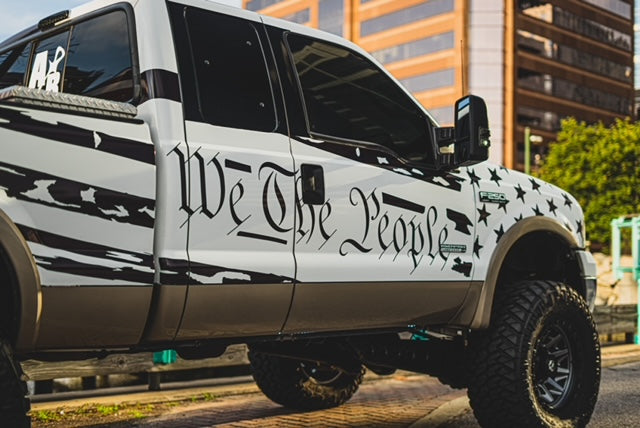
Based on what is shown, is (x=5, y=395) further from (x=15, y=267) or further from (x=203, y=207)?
(x=203, y=207)

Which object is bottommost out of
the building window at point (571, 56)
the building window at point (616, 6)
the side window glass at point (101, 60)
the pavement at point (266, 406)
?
the pavement at point (266, 406)

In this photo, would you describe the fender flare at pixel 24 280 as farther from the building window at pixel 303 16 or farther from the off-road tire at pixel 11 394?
the building window at pixel 303 16

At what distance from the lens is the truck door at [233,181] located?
146 inches

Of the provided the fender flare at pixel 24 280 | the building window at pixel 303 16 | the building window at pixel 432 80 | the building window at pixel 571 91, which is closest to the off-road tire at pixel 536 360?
the fender flare at pixel 24 280

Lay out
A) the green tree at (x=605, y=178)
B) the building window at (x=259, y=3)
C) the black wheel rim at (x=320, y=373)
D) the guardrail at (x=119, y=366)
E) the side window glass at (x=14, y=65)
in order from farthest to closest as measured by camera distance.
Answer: the building window at (x=259, y=3) → the green tree at (x=605, y=178) → the guardrail at (x=119, y=366) → the black wheel rim at (x=320, y=373) → the side window glass at (x=14, y=65)

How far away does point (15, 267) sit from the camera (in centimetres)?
309

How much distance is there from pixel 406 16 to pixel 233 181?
6922 cm

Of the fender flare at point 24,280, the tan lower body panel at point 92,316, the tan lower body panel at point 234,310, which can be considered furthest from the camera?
the tan lower body panel at point 234,310

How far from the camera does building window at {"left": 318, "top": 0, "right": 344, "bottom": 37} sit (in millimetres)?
76250

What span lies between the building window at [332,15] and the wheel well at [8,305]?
74.5m

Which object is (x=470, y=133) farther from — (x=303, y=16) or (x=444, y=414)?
(x=303, y=16)

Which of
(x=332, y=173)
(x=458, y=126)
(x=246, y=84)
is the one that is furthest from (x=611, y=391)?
(x=246, y=84)

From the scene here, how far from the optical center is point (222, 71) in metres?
4.02

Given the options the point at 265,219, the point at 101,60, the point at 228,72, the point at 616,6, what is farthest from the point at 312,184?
the point at 616,6
